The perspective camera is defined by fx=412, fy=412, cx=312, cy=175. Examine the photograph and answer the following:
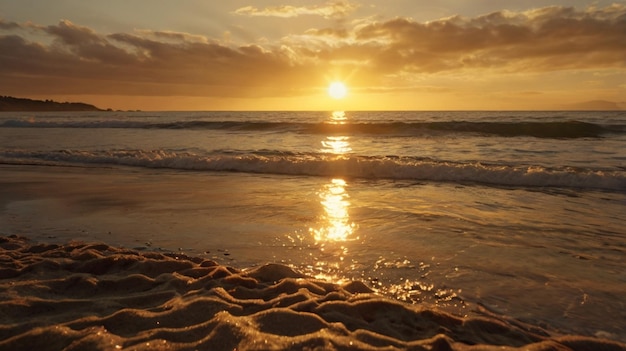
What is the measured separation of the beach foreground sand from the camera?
260cm

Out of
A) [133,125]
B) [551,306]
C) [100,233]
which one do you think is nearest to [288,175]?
[100,233]

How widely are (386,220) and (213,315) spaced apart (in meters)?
3.75

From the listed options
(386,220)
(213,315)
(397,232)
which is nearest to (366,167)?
(386,220)

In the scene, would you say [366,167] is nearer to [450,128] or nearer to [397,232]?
[397,232]

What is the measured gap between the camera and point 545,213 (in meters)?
6.89

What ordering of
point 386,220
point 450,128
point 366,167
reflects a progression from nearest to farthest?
1. point 386,220
2. point 366,167
3. point 450,128

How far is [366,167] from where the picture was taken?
465 inches

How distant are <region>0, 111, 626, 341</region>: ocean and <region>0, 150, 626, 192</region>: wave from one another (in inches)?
2.1

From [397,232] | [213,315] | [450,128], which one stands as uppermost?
[450,128]

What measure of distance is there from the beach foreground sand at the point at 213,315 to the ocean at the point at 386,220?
0.44 meters

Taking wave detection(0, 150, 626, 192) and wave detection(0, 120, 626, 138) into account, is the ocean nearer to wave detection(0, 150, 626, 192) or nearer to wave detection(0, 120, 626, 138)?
wave detection(0, 150, 626, 192)

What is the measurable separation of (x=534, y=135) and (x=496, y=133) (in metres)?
2.04

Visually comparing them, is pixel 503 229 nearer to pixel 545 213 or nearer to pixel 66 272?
pixel 545 213

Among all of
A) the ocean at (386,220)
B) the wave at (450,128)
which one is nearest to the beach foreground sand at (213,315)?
the ocean at (386,220)
